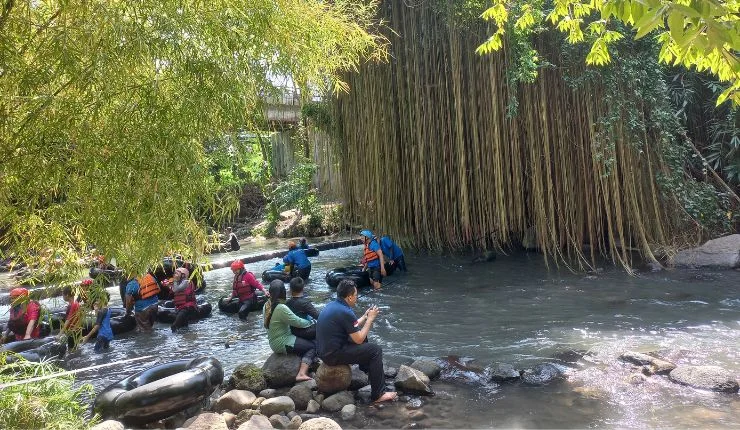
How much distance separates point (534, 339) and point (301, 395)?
2736 millimetres

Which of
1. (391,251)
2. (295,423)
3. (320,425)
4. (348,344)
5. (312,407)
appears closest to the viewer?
(320,425)

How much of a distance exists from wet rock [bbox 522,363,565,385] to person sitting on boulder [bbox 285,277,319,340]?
6.91ft

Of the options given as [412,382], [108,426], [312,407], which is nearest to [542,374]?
[412,382]

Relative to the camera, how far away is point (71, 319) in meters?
4.85

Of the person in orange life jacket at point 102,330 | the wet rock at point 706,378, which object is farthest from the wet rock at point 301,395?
the person in orange life jacket at point 102,330

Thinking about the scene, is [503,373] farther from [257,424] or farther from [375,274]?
[375,274]

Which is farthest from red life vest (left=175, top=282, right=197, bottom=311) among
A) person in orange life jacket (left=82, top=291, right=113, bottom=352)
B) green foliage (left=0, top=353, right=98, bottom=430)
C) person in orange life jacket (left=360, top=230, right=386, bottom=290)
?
green foliage (left=0, top=353, right=98, bottom=430)

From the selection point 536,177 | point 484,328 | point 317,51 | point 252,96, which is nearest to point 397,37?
point 536,177

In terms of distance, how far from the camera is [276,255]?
14078 mm

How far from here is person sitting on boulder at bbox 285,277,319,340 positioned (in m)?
5.82

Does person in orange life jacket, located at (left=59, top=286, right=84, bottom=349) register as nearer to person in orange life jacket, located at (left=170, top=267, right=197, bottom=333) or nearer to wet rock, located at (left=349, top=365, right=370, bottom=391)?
person in orange life jacket, located at (left=170, top=267, right=197, bottom=333)

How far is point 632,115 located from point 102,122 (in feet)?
27.4

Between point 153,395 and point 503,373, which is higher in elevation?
point 153,395

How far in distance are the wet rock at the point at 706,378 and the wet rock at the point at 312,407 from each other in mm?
2957
